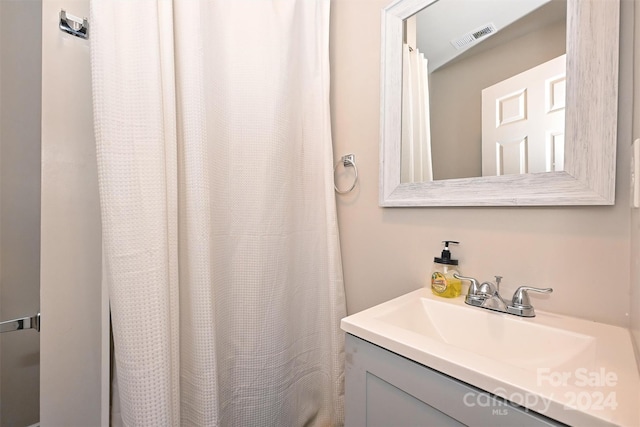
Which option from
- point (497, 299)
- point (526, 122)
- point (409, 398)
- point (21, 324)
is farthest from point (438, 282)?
point (21, 324)

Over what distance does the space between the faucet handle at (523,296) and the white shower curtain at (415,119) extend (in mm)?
423

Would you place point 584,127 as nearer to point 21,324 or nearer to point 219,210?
point 219,210

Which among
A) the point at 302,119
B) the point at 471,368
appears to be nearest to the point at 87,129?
the point at 302,119

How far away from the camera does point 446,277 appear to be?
823mm

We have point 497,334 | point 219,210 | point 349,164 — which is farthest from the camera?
point 349,164

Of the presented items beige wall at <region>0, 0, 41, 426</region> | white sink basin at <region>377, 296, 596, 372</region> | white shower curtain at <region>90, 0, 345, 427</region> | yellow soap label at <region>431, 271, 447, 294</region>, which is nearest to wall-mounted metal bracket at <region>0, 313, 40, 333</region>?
beige wall at <region>0, 0, 41, 426</region>

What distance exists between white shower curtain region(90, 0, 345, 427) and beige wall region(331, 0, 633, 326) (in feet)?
0.34

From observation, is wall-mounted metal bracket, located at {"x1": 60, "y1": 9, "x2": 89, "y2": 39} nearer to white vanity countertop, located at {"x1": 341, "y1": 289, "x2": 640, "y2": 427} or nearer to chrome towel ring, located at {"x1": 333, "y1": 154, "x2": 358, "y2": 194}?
chrome towel ring, located at {"x1": 333, "y1": 154, "x2": 358, "y2": 194}

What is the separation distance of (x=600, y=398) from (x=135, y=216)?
0.95 metres

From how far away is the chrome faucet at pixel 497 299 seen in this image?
0.67 meters

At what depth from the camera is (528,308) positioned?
670 mm

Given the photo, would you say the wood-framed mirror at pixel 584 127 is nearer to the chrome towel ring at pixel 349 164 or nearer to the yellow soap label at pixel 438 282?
the yellow soap label at pixel 438 282

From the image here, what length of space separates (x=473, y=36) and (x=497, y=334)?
0.88 m

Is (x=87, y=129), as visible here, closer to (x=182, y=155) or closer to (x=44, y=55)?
(x=44, y=55)
